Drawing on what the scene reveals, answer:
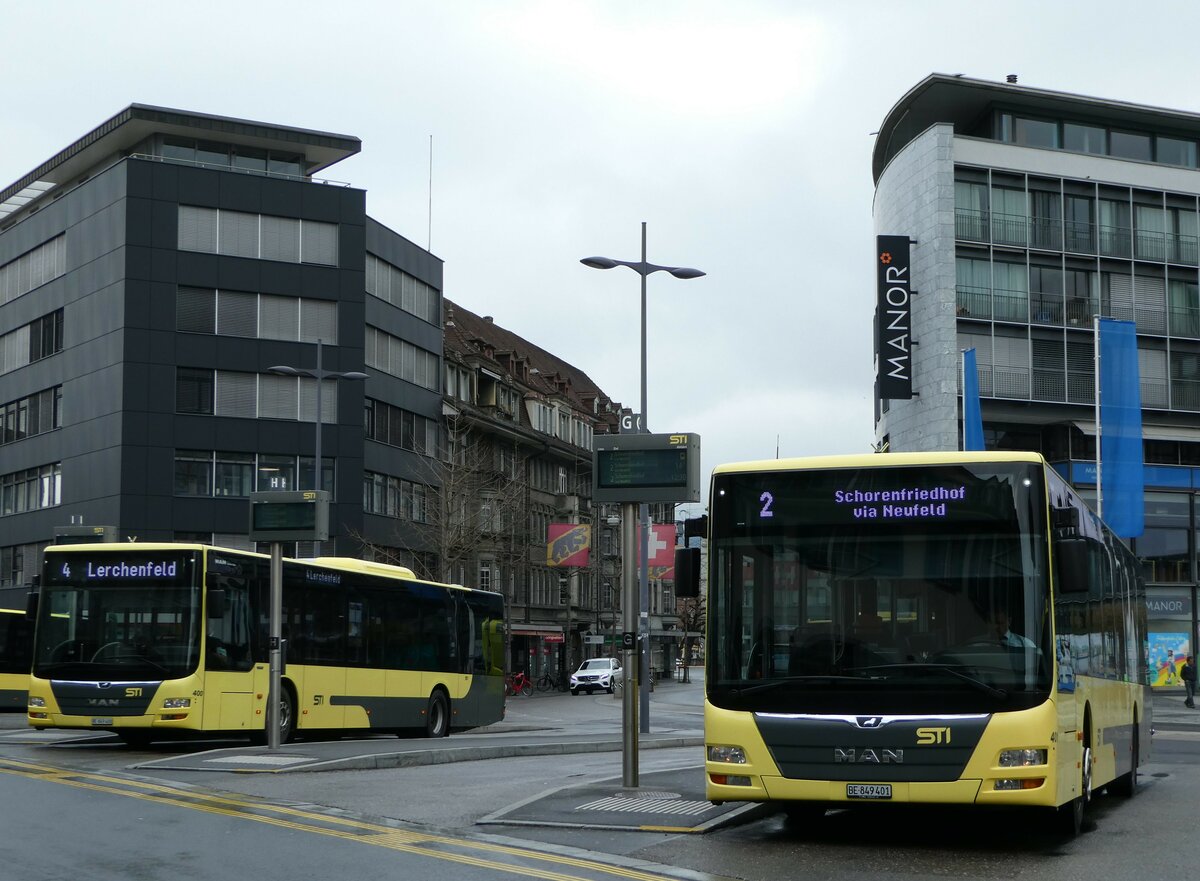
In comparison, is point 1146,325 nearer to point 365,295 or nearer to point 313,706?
point 365,295

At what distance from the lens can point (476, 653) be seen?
31547 mm

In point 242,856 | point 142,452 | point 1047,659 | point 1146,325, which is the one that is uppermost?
point 1146,325

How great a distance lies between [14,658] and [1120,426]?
3020 cm

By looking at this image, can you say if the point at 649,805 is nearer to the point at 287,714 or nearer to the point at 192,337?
the point at 287,714

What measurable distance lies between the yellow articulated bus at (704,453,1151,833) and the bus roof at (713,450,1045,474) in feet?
0.05

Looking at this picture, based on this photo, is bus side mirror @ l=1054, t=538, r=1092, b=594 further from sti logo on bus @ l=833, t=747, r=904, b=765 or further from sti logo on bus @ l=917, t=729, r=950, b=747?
sti logo on bus @ l=833, t=747, r=904, b=765

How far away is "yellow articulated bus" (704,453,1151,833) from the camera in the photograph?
11.4 m

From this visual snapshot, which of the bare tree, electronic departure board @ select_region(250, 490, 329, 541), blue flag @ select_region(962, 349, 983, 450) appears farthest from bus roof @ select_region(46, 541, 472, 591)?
the bare tree

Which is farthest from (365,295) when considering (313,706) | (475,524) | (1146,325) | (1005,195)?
(313,706)

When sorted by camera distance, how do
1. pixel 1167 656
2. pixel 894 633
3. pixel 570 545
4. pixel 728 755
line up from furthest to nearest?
pixel 1167 656 < pixel 570 545 < pixel 728 755 < pixel 894 633

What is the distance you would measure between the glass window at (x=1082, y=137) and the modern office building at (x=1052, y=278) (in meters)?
0.07

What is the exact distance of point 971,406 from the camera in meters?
50.6

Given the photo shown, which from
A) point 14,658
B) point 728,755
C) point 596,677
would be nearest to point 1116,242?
point 596,677

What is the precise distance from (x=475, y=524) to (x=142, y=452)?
1296 centimetres
